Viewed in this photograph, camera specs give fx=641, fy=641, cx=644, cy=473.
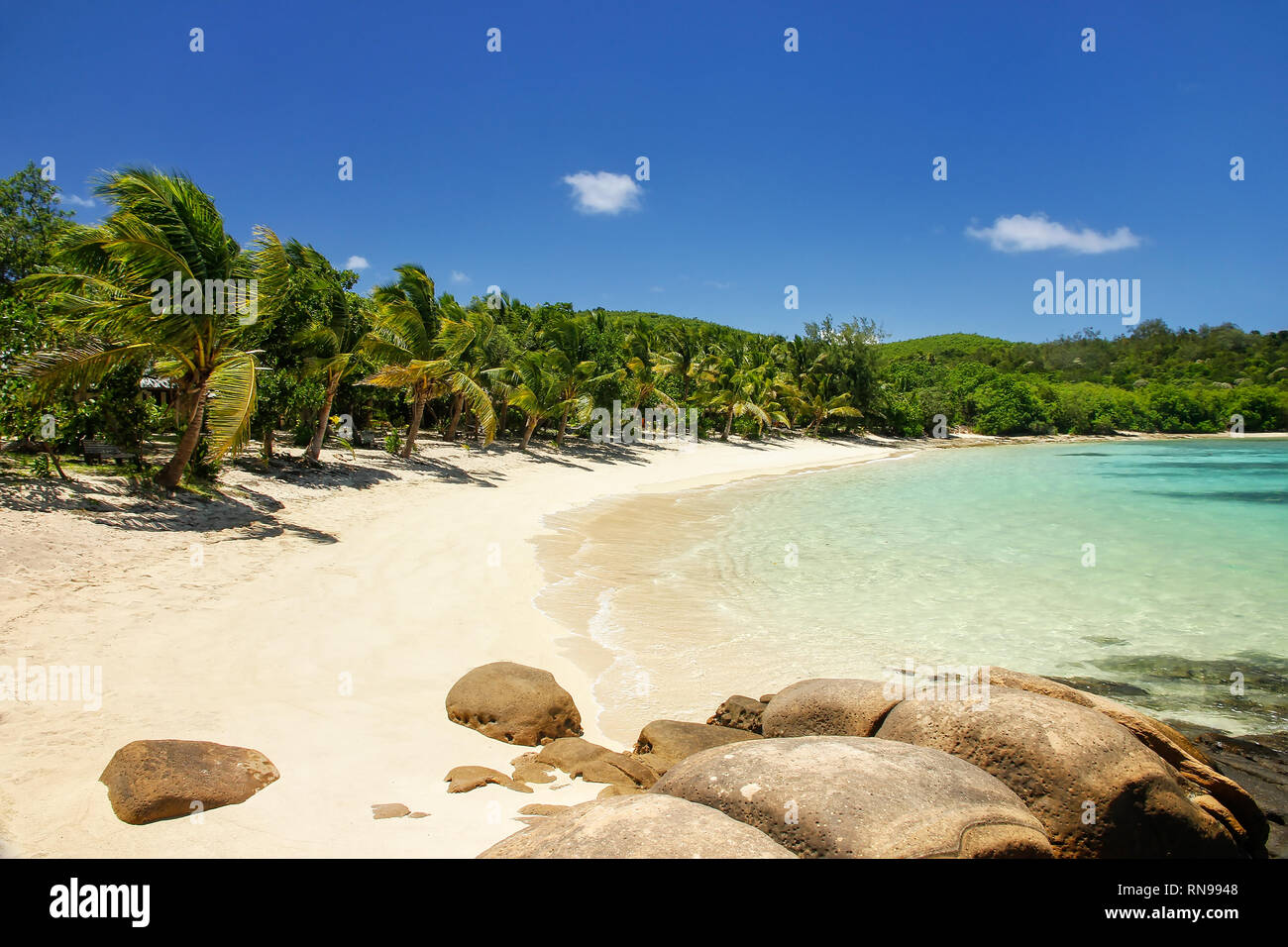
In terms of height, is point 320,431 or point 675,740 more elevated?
point 320,431

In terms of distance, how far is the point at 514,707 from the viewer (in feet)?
18.7

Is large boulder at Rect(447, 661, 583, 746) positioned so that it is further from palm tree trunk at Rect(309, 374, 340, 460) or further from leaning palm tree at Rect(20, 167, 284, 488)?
palm tree trunk at Rect(309, 374, 340, 460)

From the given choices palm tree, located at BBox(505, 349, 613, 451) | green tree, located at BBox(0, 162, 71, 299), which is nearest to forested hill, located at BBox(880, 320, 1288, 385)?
palm tree, located at BBox(505, 349, 613, 451)

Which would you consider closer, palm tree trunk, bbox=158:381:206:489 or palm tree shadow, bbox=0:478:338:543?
palm tree shadow, bbox=0:478:338:543

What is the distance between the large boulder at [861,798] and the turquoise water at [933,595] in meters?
2.48

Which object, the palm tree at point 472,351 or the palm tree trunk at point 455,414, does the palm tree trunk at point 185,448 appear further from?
the palm tree trunk at point 455,414

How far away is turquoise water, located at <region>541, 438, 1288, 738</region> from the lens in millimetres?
7871

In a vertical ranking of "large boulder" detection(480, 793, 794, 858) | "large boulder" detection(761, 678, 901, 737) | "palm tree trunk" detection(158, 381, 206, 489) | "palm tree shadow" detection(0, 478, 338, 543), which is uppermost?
"palm tree trunk" detection(158, 381, 206, 489)

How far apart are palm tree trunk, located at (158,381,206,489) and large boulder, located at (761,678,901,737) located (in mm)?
11493

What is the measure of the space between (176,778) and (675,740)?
136 inches

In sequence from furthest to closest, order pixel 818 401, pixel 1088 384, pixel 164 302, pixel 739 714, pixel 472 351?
pixel 1088 384 → pixel 818 401 → pixel 472 351 → pixel 164 302 → pixel 739 714

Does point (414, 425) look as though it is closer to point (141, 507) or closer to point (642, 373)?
point (141, 507)

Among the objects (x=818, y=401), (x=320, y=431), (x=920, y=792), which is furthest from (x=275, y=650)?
(x=818, y=401)
